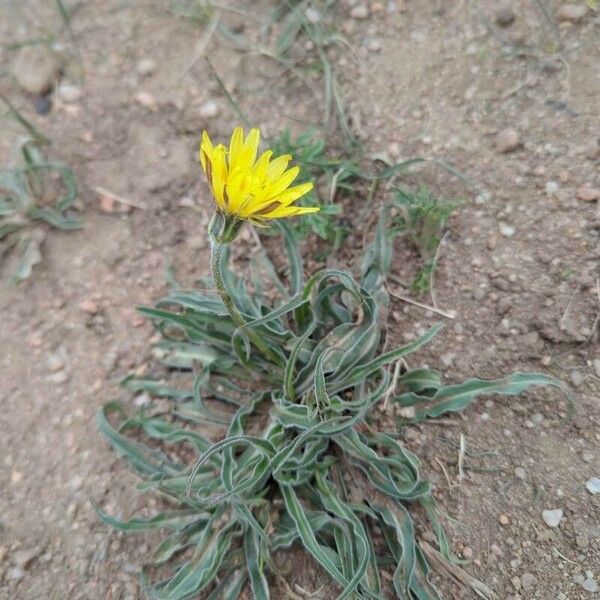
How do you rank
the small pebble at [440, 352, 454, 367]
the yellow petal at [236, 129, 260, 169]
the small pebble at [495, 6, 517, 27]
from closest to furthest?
the yellow petal at [236, 129, 260, 169], the small pebble at [440, 352, 454, 367], the small pebble at [495, 6, 517, 27]

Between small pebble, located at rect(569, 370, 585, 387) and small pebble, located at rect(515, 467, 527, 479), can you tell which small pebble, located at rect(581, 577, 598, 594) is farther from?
small pebble, located at rect(569, 370, 585, 387)

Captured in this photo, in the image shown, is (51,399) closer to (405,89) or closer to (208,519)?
(208,519)

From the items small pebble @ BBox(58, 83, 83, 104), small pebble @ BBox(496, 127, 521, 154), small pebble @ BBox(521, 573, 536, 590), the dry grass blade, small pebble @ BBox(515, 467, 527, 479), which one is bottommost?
small pebble @ BBox(521, 573, 536, 590)

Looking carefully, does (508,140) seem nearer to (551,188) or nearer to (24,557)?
(551,188)

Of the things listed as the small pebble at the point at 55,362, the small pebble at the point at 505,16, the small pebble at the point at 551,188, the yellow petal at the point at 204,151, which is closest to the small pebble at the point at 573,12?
the small pebble at the point at 505,16

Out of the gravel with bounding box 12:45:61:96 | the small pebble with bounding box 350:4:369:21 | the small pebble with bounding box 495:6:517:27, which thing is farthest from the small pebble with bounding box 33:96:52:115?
the small pebble with bounding box 495:6:517:27

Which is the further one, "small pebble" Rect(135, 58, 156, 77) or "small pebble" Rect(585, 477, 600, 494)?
"small pebble" Rect(135, 58, 156, 77)

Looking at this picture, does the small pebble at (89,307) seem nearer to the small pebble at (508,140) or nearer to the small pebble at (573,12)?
the small pebble at (508,140)
